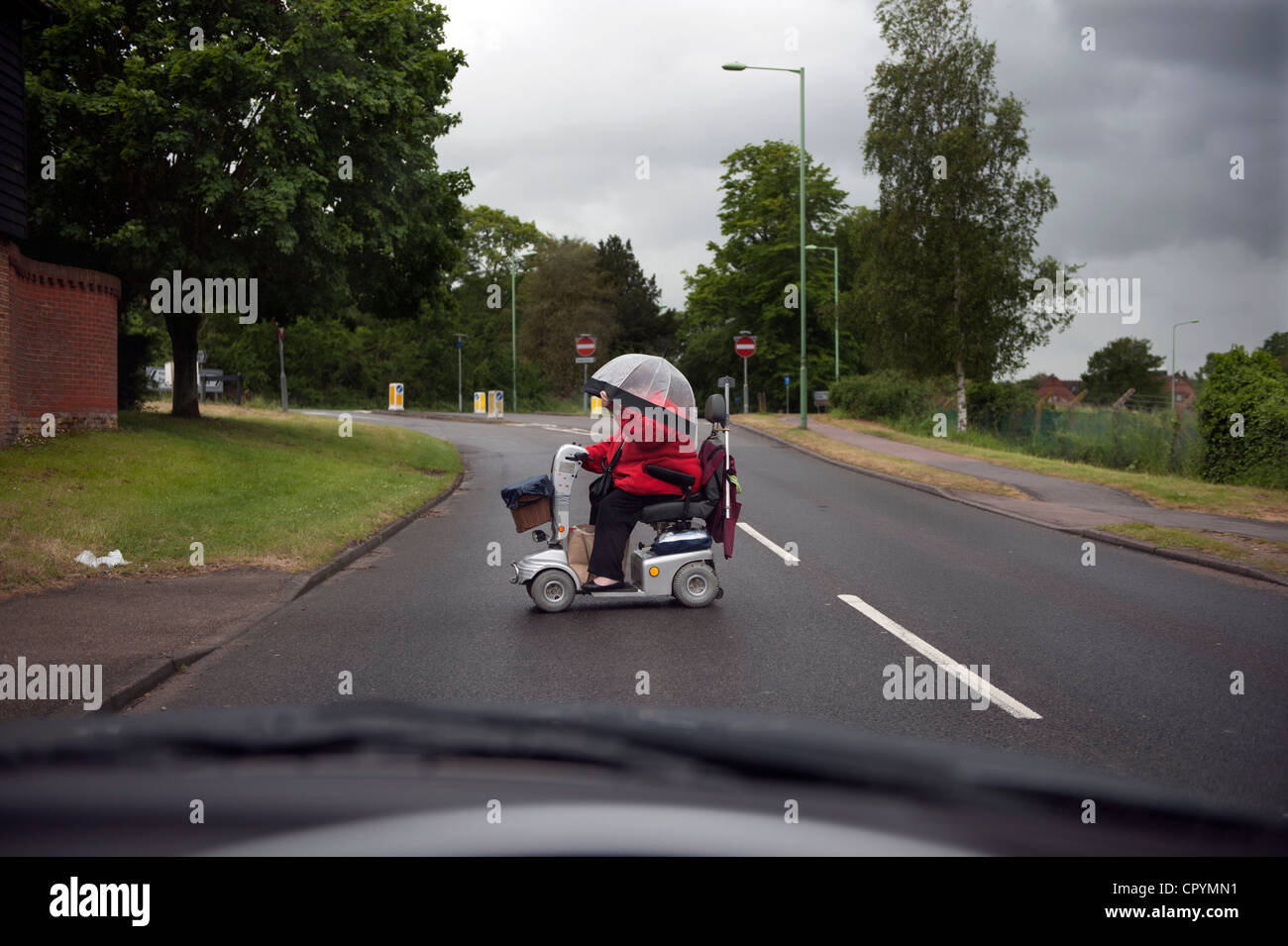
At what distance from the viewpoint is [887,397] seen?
128 ft

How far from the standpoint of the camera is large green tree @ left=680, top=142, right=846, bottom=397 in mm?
59156

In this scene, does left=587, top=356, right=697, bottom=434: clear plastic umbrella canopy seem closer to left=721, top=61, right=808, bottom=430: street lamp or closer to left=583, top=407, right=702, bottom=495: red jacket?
left=583, top=407, right=702, bottom=495: red jacket

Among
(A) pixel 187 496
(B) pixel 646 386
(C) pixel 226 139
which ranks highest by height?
(C) pixel 226 139

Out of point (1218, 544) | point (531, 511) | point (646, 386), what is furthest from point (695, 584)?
point (1218, 544)

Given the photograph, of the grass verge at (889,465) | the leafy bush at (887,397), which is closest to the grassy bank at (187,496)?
the grass verge at (889,465)

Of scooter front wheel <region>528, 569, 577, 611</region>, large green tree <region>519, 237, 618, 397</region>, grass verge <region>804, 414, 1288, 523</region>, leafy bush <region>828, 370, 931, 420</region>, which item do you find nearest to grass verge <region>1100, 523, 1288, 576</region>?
grass verge <region>804, 414, 1288, 523</region>

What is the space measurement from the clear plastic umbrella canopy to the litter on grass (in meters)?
5.45

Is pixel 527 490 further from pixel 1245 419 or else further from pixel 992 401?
pixel 992 401

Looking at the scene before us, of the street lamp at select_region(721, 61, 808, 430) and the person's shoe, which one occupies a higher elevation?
the street lamp at select_region(721, 61, 808, 430)

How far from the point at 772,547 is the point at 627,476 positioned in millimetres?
4440

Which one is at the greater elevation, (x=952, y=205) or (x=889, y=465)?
(x=952, y=205)

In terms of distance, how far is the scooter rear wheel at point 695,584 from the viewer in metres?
8.24
